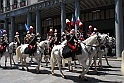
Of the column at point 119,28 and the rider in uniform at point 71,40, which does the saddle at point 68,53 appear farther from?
the column at point 119,28

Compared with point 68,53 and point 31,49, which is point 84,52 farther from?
point 31,49

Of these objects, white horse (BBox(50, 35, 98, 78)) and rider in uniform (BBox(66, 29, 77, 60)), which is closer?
white horse (BBox(50, 35, 98, 78))

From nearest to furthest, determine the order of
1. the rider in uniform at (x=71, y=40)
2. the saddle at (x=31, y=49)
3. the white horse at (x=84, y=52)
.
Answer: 1. the white horse at (x=84, y=52)
2. the rider in uniform at (x=71, y=40)
3. the saddle at (x=31, y=49)

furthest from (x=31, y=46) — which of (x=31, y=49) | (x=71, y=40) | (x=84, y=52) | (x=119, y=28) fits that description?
(x=119, y=28)

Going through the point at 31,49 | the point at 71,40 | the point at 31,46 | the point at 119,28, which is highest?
the point at 119,28

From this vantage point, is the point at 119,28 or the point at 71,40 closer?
the point at 71,40

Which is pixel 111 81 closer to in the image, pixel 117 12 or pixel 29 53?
pixel 29 53

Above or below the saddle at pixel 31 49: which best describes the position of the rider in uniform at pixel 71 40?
above

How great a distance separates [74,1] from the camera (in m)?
21.2

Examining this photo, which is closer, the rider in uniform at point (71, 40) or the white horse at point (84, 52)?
the white horse at point (84, 52)

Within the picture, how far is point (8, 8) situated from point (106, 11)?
55.8ft

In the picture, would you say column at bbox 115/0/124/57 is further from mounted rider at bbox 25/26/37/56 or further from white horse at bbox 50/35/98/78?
mounted rider at bbox 25/26/37/56

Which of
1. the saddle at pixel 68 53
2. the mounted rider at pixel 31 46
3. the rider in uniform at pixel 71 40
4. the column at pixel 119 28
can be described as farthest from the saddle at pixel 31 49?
the column at pixel 119 28

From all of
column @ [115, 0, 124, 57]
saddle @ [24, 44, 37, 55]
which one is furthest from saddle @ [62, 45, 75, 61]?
column @ [115, 0, 124, 57]
